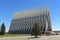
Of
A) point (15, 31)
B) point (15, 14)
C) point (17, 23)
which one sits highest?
point (15, 14)

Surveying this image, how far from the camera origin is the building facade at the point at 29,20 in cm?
9106

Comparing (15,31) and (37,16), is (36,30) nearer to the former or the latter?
(37,16)

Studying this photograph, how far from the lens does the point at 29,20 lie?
10000 cm

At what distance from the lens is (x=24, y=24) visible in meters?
103

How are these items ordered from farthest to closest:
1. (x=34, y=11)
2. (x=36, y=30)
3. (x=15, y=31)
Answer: (x=15, y=31) → (x=34, y=11) → (x=36, y=30)

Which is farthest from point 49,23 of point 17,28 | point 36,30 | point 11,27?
point 36,30

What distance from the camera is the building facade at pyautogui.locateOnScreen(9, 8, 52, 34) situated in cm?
9106

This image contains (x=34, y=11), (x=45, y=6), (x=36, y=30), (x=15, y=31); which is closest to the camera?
(x=36, y=30)

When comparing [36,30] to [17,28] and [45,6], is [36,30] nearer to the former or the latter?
[45,6]

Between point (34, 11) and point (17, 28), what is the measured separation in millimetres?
20813

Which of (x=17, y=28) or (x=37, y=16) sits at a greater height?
(x=37, y=16)

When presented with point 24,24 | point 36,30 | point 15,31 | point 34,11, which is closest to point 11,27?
point 15,31

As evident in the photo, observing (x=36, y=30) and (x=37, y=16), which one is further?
(x=37, y=16)

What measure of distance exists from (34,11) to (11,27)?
1047 inches
